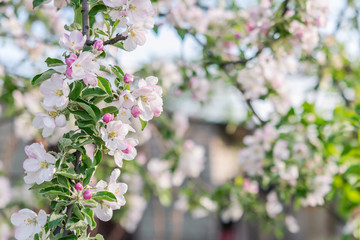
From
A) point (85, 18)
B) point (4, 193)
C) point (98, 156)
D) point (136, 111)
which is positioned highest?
point (85, 18)

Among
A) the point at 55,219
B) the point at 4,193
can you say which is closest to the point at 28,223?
the point at 55,219

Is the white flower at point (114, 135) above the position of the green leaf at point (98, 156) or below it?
above

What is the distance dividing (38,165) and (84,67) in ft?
0.72

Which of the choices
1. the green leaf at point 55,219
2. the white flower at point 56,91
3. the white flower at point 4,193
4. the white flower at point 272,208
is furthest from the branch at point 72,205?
the white flower at point 4,193

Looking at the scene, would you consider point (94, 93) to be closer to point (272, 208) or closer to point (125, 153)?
point (125, 153)

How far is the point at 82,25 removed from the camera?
94 centimetres

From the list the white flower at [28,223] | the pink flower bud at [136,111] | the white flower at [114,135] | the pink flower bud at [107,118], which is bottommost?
the white flower at [28,223]

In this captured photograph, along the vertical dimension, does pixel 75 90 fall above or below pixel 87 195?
above

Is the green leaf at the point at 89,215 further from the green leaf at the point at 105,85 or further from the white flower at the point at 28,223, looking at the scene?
the green leaf at the point at 105,85

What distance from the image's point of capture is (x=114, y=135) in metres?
0.88

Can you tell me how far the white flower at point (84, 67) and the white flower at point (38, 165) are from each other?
0.17m

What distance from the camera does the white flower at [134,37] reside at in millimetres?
957

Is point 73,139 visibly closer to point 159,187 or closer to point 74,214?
point 74,214

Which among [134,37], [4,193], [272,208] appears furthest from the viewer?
[4,193]
